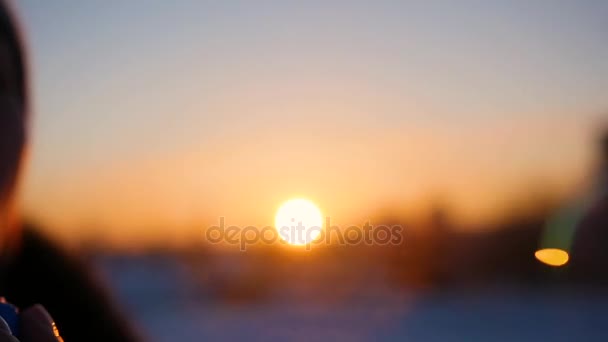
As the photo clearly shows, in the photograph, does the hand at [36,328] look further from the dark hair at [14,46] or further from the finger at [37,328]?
the dark hair at [14,46]

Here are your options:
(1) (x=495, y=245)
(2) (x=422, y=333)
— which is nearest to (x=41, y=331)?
(2) (x=422, y=333)

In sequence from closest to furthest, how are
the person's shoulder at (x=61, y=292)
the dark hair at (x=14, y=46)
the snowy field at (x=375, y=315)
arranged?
the dark hair at (x=14, y=46) → the person's shoulder at (x=61, y=292) → the snowy field at (x=375, y=315)

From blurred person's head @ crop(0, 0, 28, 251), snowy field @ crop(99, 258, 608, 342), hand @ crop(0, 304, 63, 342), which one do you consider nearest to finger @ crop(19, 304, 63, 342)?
hand @ crop(0, 304, 63, 342)

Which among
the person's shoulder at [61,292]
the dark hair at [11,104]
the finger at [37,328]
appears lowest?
the finger at [37,328]

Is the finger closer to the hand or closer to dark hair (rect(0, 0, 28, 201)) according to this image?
the hand

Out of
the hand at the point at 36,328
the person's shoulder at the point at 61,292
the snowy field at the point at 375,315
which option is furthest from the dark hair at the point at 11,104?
the snowy field at the point at 375,315

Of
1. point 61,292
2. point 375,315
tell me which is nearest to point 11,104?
point 61,292
